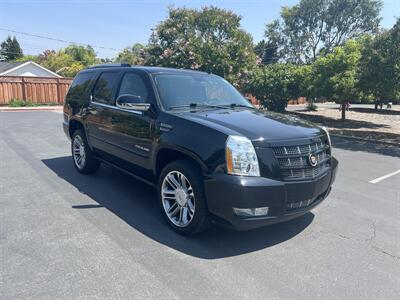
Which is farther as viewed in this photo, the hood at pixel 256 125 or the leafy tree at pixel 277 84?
the leafy tree at pixel 277 84

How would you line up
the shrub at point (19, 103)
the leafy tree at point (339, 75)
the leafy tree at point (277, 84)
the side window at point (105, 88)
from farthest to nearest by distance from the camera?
the shrub at point (19, 103), the leafy tree at point (277, 84), the leafy tree at point (339, 75), the side window at point (105, 88)

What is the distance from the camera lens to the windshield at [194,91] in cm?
454

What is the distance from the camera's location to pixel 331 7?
48531mm

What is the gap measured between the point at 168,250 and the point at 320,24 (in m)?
53.3

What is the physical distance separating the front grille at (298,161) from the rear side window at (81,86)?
386 cm

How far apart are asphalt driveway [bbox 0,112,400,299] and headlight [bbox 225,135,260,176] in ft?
2.89

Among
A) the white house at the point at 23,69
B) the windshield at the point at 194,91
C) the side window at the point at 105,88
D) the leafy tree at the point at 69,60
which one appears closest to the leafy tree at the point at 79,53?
the leafy tree at the point at 69,60

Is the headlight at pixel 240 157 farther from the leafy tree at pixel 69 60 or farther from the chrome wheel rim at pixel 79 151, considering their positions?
the leafy tree at pixel 69 60

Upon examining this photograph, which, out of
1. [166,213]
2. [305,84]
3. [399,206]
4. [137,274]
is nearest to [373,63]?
[305,84]

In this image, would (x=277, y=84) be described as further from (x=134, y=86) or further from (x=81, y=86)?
(x=134, y=86)

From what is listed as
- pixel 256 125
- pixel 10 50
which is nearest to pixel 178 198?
pixel 256 125

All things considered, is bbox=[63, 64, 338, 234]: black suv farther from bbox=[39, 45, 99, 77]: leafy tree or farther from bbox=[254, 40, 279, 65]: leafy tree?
bbox=[254, 40, 279, 65]: leafy tree

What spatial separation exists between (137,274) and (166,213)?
3.67 ft

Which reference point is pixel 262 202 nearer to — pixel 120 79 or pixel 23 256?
pixel 23 256
